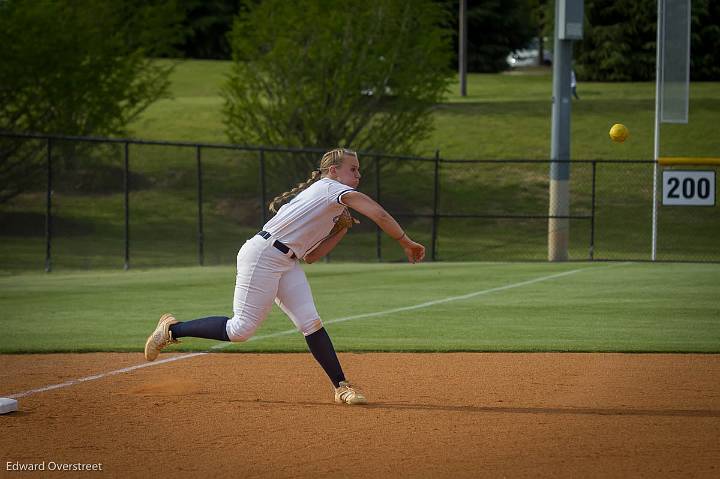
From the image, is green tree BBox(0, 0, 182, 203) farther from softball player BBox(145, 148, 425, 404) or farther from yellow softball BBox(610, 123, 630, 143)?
softball player BBox(145, 148, 425, 404)

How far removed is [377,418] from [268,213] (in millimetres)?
22911

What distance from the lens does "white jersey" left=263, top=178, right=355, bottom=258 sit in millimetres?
7336

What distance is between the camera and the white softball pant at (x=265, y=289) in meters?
7.50

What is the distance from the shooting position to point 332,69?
31.2m

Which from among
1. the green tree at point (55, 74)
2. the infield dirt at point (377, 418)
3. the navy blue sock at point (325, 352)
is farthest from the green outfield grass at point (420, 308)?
the green tree at point (55, 74)

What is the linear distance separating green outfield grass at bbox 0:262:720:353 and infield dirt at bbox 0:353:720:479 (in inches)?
41.3

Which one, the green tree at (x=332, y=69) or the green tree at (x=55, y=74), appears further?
the green tree at (x=332, y=69)

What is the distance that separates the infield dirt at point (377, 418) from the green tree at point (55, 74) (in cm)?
2039

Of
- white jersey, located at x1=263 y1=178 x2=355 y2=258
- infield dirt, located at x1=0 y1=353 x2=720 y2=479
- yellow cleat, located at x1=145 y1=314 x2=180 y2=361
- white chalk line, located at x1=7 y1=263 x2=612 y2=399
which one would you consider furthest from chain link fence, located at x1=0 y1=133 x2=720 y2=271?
white jersey, located at x1=263 y1=178 x2=355 y2=258

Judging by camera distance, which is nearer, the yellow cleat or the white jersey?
the white jersey

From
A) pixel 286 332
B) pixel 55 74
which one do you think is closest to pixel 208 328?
pixel 286 332

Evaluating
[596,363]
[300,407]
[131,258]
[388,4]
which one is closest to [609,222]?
[388,4]

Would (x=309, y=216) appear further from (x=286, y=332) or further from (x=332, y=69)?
(x=332, y=69)

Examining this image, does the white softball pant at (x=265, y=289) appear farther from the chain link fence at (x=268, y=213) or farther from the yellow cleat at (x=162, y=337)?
the chain link fence at (x=268, y=213)
